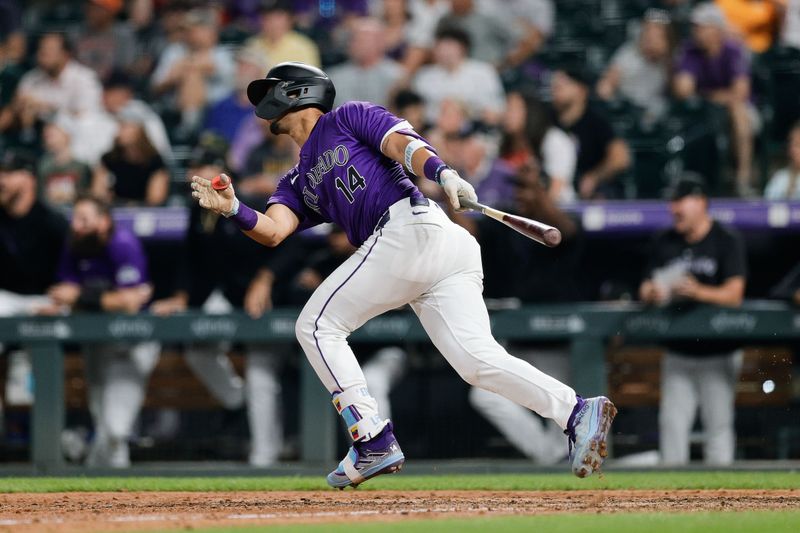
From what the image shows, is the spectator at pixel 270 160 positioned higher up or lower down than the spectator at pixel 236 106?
lower down

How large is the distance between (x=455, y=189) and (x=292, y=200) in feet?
3.61

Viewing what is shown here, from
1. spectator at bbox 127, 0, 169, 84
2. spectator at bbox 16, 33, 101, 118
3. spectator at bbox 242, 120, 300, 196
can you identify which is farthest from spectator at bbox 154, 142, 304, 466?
spectator at bbox 127, 0, 169, 84

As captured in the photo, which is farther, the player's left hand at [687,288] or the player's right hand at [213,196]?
the player's left hand at [687,288]

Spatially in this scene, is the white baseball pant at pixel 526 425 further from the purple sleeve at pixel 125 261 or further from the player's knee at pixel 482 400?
the purple sleeve at pixel 125 261

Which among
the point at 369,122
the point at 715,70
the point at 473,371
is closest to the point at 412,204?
the point at 369,122

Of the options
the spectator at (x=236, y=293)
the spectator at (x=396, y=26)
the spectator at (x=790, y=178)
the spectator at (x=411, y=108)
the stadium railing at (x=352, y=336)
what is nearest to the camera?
the stadium railing at (x=352, y=336)

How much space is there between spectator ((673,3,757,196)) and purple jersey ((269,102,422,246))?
4.32 metres

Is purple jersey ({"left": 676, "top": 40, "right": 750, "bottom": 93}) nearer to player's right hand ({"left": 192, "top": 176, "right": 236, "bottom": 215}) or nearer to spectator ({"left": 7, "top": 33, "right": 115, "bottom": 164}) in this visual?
spectator ({"left": 7, "top": 33, "right": 115, "bottom": 164})

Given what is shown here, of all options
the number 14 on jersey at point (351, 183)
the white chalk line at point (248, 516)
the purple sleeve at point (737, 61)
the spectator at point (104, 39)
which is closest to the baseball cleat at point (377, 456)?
the white chalk line at point (248, 516)

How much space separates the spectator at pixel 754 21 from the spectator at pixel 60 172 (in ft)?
16.6

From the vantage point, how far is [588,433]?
16.2 feet

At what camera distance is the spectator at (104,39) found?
11.2 meters

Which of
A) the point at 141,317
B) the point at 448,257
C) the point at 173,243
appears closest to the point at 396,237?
the point at 448,257

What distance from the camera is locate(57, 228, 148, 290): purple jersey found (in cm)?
845
